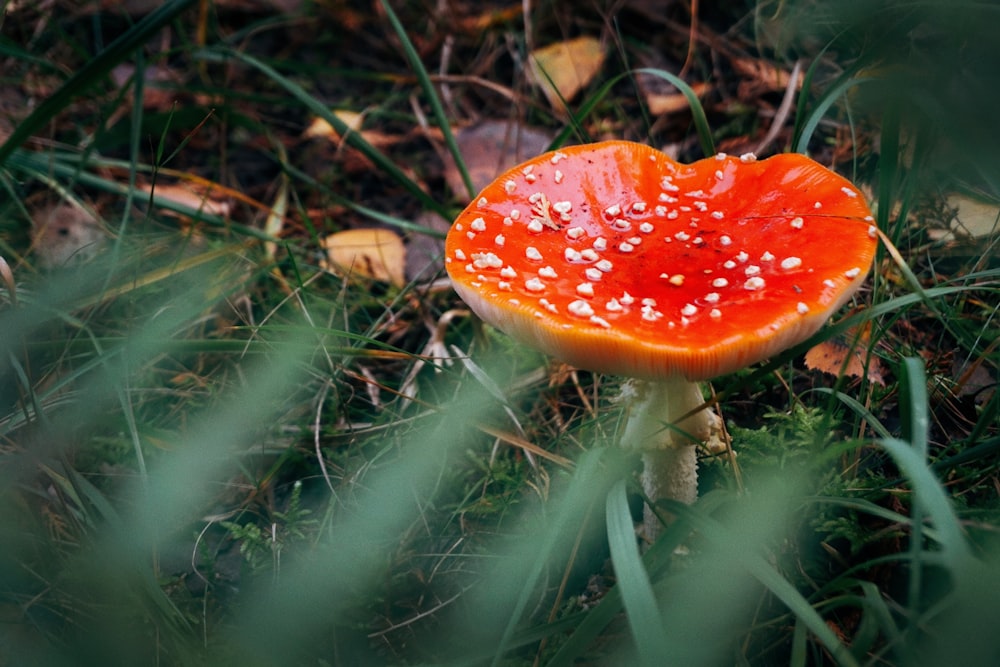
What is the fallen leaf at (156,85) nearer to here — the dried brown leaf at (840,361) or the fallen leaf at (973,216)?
the dried brown leaf at (840,361)

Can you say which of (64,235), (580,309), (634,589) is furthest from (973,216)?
(64,235)

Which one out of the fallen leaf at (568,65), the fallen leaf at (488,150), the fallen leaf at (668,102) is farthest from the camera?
the fallen leaf at (568,65)

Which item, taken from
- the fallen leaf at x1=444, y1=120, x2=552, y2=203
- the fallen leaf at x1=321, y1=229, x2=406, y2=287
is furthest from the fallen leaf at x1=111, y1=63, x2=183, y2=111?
the fallen leaf at x1=444, y1=120, x2=552, y2=203

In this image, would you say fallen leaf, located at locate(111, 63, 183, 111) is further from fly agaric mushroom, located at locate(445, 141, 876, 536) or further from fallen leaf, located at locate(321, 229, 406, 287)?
fly agaric mushroom, located at locate(445, 141, 876, 536)

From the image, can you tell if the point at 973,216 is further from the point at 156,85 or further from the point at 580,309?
the point at 156,85

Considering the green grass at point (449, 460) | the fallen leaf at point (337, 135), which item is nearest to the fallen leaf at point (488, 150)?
the green grass at point (449, 460)

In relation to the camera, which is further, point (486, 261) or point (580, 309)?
point (486, 261)

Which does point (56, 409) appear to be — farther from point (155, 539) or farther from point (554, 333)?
point (554, 333)
